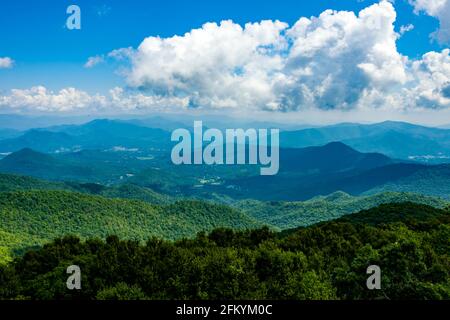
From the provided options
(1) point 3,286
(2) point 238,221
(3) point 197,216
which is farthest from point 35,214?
(1) point 3,286

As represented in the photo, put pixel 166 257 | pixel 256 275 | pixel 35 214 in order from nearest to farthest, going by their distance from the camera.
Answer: pixel 256 275, pixel 166 257, pixel 35 214

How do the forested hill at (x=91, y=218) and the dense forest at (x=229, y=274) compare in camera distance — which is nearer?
the dense forest at (x=229, y=274)

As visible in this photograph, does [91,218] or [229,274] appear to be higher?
[229,274]

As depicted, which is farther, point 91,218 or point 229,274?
point 91,218

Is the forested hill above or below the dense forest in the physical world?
below

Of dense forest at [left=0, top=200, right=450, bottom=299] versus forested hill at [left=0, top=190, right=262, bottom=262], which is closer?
dense forest at [left=0, top=200, right=450, bottom=299]

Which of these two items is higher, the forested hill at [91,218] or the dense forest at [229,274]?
the dense forest at [229,274]
